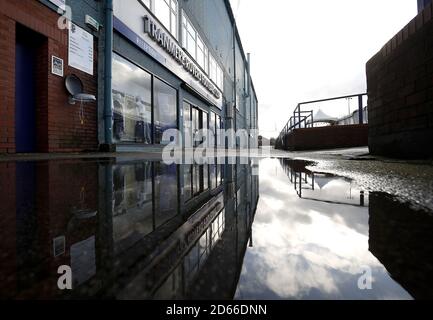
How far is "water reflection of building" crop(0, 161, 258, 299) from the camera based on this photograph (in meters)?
0.45

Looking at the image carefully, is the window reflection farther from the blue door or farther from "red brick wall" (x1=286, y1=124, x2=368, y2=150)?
"red brick wall" (x1=286, y1=124, x2=368, y2=150)

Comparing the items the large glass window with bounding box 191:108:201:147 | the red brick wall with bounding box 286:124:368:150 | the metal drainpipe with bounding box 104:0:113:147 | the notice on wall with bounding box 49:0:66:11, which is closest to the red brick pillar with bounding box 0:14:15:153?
the notice on wall with bounding box 49:0:66:11

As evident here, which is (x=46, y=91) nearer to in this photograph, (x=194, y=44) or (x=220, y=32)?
(x=194, y=44)

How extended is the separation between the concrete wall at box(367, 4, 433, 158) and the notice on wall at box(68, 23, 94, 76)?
18.6ft

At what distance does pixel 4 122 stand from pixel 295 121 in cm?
1126

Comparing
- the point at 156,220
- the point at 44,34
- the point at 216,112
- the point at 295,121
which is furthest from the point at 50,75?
the point at 216,112

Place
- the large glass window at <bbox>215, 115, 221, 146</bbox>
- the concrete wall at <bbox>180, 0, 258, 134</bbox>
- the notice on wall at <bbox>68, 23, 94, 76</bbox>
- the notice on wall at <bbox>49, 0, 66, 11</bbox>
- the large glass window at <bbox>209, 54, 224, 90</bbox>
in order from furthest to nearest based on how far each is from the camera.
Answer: the large glass window at <bbox>215, 115, 221, 146</bbox>
the large glass window at <bbox>209, 54, 224, 90</bbox>
the concrete wall at <bbox>180, 0, 258, 134</bbox>
the notice on wall at <bbox>68, 23, 94, 76</bbox>
the notice on wall at <bbox>49, 0, 66, 11</bbox>

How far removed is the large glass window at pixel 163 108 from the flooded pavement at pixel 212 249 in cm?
742

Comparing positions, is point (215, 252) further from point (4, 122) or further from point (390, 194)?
point (4, 122)

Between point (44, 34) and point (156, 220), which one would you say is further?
point (44, 34)

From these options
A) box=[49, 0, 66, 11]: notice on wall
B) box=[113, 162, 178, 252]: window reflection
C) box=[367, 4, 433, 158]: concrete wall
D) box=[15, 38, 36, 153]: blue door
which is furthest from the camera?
box=[49, 0, 66, 11]: notice on wall

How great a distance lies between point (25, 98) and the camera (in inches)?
178

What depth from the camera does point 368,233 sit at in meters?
0.75

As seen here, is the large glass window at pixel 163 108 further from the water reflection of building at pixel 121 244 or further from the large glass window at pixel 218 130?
the water reflection of building at pixel 121 244
